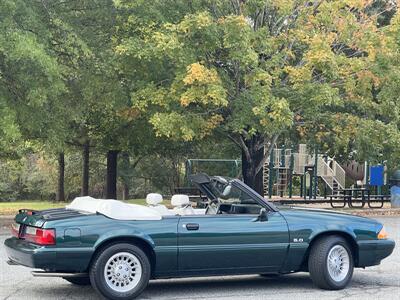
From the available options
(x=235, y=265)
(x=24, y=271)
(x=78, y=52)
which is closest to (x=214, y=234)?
(x=235, y=265)

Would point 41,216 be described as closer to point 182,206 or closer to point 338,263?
point 182,206

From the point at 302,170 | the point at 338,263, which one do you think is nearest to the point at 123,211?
the point at 338,263

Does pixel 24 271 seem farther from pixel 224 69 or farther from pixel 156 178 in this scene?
pixel 156 178

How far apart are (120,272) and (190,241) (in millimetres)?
895

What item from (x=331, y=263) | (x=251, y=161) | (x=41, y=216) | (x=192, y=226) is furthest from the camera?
(x=251, y=161)

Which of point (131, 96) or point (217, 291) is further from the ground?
point (131, 96)

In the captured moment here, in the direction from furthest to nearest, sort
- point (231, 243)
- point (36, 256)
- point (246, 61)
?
point (246, 61)
point (231, 243)
point (36, 256)

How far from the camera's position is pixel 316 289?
27.7 ft

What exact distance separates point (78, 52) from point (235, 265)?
9.96 meters

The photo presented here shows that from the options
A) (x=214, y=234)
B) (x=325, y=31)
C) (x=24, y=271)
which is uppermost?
(x=325, y=31)

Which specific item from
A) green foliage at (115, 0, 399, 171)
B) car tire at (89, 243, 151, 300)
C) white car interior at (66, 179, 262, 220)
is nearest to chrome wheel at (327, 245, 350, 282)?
white car interior at (66, 179, 262, 220)

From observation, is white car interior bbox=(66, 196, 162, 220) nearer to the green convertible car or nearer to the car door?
the green convertible car

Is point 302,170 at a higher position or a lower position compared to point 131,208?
higher

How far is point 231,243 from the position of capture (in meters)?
7.89
